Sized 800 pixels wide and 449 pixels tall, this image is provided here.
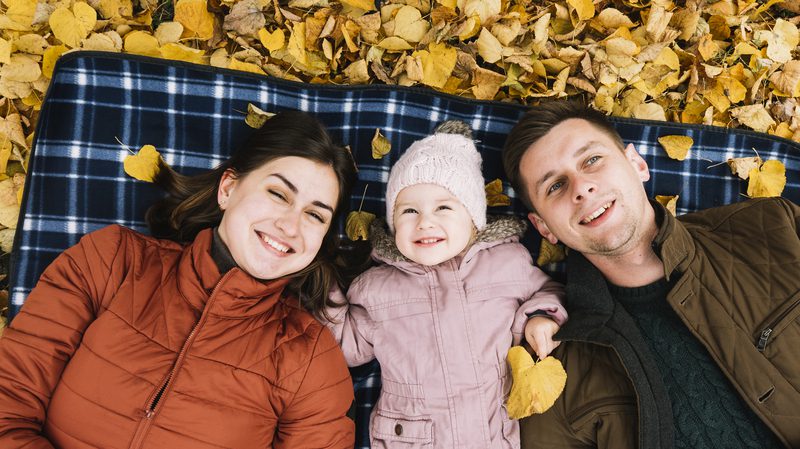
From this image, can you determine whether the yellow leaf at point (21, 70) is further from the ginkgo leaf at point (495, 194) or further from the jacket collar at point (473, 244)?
the ginkgo leaf at point (495, 194)

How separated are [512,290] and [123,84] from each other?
1.83 metres

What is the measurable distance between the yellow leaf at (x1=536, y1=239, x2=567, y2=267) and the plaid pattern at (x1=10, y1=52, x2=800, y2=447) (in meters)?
0.05

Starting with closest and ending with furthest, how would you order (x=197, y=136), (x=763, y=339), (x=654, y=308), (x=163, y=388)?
(x=163, y=388), (x=763, y=339), (x=654, y=308), (x=197, y=136)

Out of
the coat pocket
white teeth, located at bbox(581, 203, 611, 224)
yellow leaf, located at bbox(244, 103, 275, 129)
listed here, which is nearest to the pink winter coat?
the coat pocket

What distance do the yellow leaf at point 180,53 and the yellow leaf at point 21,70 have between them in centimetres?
52

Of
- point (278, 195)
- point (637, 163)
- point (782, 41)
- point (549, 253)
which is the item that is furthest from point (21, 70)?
point (782, 41)

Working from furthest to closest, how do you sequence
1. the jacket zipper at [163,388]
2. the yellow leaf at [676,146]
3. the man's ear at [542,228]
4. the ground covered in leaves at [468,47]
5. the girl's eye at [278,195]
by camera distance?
the yellow leaf at [676,146]
the ground covered in leaves at [468,47]
the man's ear at [542,228]
the girl's eye at [278,195]
the jacket zipper at [163,388]

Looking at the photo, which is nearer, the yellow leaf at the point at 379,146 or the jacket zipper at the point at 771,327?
the jacket zipper at the point at 771,327

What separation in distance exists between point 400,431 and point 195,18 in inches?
76.1

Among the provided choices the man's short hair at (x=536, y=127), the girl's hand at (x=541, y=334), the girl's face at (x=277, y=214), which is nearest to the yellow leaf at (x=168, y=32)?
the girl's face at (x=277, y=214)

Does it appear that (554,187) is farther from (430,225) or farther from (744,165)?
(744,165)

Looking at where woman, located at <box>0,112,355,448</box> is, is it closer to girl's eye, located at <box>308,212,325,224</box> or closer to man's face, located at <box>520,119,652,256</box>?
girl's eye, located at <box>308,212,325,224</box>

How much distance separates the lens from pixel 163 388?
186 centimetres

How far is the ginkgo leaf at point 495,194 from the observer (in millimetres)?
2465
